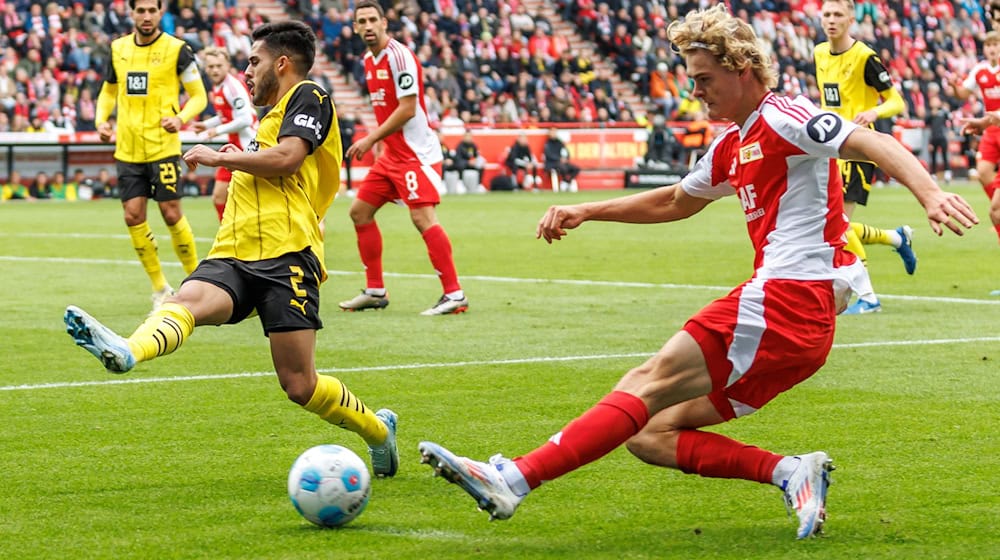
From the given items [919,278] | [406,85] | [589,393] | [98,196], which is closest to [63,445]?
[589,393]

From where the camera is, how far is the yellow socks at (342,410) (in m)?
6.10

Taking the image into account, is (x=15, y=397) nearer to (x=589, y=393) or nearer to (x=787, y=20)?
(x=589, y=393)

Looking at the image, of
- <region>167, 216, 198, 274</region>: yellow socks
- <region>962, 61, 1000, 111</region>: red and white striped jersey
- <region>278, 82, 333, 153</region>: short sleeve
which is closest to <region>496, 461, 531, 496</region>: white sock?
<region>278, 82, 333, 153</region>: short sleeve

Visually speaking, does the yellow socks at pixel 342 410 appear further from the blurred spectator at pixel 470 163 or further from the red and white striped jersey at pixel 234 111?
the blurred spectator at pixel 470 163

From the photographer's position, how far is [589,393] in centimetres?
838

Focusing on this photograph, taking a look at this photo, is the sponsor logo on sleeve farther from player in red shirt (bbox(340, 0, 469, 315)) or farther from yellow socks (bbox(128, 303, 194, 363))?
yellow socks (bbox(128, 303, 194, 363))

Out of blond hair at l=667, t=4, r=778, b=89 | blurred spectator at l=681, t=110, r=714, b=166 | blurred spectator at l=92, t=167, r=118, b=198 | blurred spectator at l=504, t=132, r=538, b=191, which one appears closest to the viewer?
blond hair at l=667, t=4, r=778, b=89

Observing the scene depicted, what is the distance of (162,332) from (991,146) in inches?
456

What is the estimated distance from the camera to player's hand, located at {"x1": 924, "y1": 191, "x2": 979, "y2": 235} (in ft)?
15.3

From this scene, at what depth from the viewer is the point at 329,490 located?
5.38 meters

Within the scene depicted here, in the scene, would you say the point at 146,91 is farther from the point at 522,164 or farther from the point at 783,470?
the point at 522,164

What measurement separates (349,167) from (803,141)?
28507 millimetres

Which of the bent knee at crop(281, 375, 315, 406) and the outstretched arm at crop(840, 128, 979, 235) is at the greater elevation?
the outstretched arm at crop(840, 128, 979, 235)

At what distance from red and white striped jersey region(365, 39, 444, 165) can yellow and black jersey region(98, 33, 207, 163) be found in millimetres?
1614
